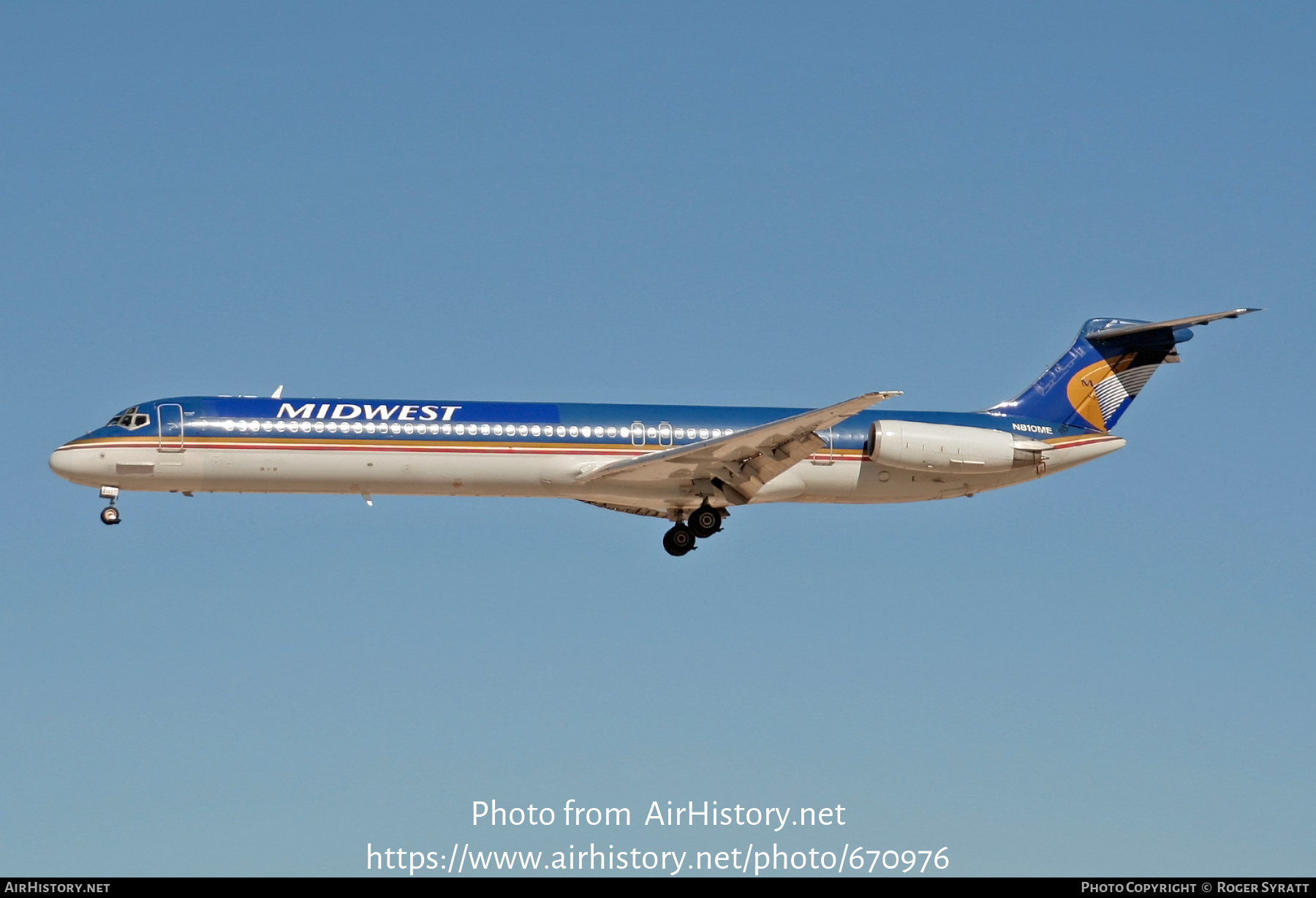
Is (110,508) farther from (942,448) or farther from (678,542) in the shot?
(942,448)

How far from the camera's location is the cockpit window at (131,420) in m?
38.4

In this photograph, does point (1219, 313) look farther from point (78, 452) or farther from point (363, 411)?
point (78, 452)

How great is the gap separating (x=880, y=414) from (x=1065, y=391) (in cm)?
540

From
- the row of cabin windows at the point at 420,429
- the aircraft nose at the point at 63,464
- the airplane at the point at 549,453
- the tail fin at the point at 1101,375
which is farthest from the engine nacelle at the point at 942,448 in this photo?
the aircraft nose at the point at 63,464

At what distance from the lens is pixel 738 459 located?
126ft

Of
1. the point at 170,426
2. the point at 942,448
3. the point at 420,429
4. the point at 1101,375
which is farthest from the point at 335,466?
the point at 1101,375

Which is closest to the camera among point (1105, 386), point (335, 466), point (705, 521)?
point (335, 466)

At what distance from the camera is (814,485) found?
40.0 m

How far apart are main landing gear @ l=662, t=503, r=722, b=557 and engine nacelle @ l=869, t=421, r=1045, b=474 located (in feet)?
12.8

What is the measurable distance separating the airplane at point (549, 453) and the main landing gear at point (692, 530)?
0.04m

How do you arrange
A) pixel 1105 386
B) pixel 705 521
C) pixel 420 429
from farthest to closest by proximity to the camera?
pixel 1105 386, pixel 705 521, pixel 420 429

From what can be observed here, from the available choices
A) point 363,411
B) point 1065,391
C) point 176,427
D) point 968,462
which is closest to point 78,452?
point 176,427

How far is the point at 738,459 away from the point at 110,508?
45.8 feet

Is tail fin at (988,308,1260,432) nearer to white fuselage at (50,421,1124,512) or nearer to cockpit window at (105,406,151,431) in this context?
white fuselage at (50,421,1124,512)
